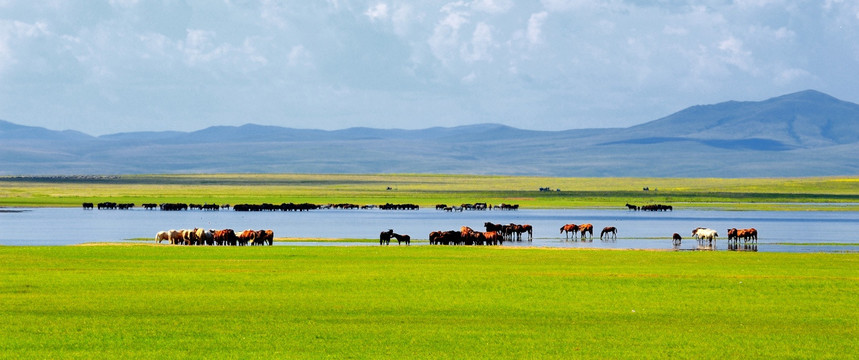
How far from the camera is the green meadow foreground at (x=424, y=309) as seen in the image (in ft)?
51.4

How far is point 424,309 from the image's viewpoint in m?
19.7

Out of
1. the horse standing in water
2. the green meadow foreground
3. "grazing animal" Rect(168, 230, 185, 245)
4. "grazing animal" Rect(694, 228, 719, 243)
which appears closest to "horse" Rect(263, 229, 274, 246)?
"grazing animal" Rect(168, 230, 185, 245)

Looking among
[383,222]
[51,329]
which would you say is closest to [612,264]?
[51,329]

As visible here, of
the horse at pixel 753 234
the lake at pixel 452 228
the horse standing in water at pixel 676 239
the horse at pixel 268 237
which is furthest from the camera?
the horse at pixel 753 234

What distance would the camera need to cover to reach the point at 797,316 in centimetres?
1897

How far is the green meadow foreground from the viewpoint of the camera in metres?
15.7

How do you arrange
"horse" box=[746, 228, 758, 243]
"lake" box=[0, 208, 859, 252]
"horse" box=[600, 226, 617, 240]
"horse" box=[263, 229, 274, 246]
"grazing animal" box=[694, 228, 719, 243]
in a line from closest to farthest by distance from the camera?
"horse" box=[263, 229, 274, 246] → "lake" box=[0, 208, 859, 252] → "horse" box=[746, 228, 758, 243] → "grazing animal" box=[694, 228, 719, 243] → "horse" box=[600, 226, 617, 240]

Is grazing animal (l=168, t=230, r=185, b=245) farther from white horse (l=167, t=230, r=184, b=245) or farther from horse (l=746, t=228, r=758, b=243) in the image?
horse (l=746, t=228, r=758, b=243)

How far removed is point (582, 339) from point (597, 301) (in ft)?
15.2

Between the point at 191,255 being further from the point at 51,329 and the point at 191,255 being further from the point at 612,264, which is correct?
the point at 51,329

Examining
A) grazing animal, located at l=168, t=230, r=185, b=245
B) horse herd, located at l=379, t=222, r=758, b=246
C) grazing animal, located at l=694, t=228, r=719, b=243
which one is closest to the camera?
grazing animal, located at l=168, t=230, r=185, b=245

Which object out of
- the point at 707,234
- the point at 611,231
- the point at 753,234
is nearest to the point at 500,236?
the point at 611,231

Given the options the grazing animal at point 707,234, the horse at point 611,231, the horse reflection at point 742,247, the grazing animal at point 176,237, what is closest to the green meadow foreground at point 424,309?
the horse reflection at point 742,247

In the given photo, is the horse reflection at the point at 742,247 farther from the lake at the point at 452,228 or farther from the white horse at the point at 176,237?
the white horse at the point at 176,237
